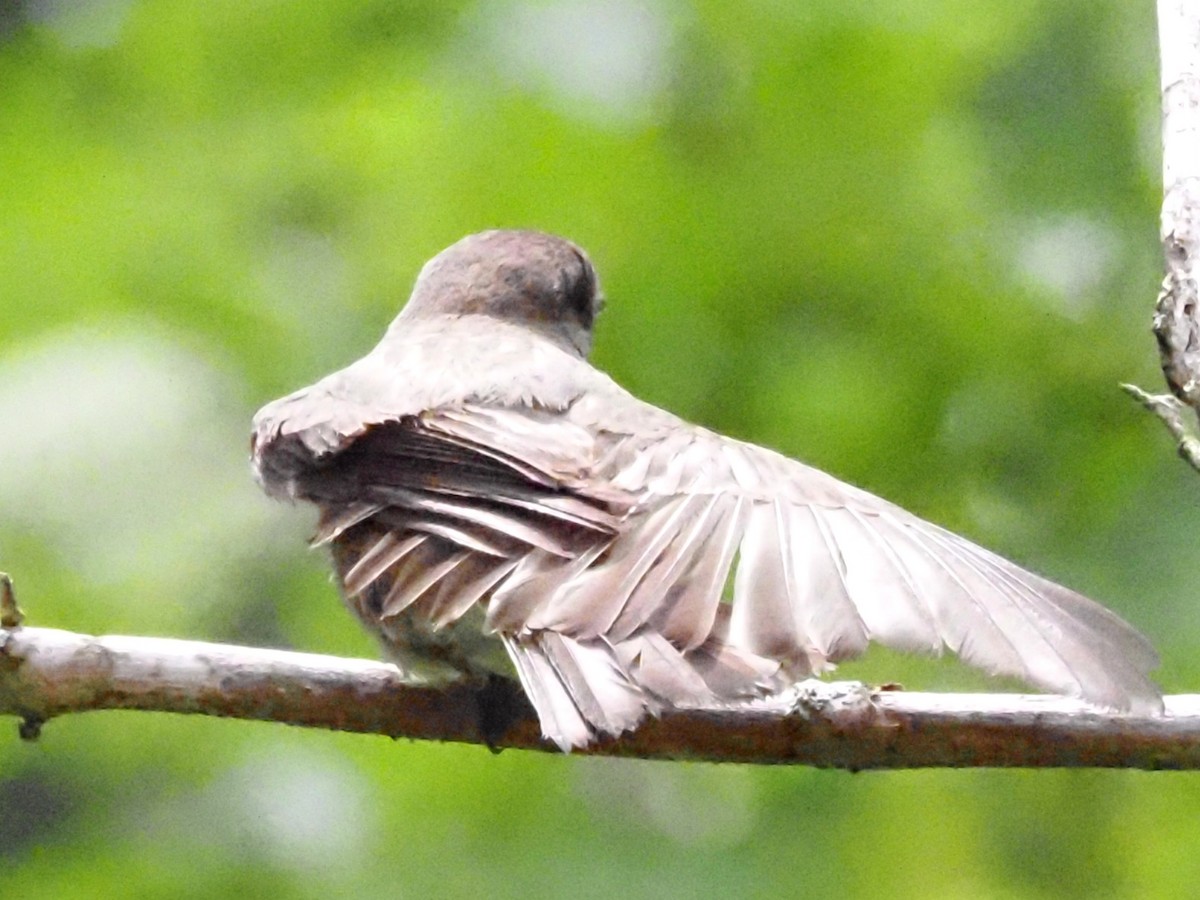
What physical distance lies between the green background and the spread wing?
0.75 meters

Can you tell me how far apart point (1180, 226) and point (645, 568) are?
0.84m

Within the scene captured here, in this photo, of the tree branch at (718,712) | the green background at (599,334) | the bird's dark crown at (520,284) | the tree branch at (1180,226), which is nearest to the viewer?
the tree branch at (1180,226)

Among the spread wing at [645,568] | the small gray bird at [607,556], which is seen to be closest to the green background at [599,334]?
the small gray bird at [607,556]

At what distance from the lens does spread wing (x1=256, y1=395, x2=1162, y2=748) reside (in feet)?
6.54

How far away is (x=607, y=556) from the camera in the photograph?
7.48ft

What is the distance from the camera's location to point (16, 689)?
251 cm

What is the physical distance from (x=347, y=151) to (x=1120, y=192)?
1560mm

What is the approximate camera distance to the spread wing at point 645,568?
78.5 inches

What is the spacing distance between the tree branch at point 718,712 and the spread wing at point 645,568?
0.50ft

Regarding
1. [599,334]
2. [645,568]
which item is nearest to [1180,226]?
[645,568]

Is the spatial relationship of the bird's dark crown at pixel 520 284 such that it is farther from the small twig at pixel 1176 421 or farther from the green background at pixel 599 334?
the small twig at pixel 1176 421

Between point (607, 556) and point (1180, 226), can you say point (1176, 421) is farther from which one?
point (607, 556)

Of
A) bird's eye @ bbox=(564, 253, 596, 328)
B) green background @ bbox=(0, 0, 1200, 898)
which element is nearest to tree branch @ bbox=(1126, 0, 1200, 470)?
green background @ bbox=(0, 0, 1200, 898)

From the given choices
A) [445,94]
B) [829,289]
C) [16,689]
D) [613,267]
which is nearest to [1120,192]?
[829,289]
